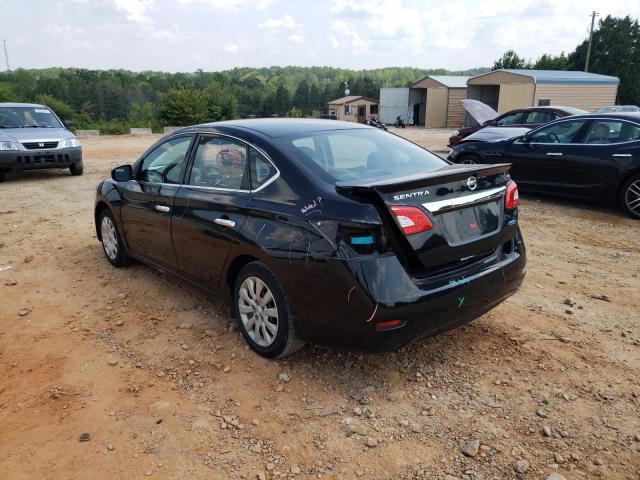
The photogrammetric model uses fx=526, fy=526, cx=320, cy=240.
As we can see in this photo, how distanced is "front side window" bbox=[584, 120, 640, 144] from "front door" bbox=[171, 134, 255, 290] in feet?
20.9

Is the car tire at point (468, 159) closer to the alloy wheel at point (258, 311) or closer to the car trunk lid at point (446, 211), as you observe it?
the car trunk lid at point (446, 211)

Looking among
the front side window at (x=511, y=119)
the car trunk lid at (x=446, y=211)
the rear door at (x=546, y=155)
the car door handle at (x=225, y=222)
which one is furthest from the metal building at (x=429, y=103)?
the car door handle at (x=225, y=222)

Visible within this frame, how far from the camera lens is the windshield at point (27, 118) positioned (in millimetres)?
11820

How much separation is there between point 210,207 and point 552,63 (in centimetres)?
6323

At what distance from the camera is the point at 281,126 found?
13.3ft

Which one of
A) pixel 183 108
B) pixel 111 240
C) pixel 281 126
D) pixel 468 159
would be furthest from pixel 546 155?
pixel 183 108

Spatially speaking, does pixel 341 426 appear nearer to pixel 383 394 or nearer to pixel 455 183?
pixel 383 394

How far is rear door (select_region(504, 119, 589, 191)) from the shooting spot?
828 centimetres

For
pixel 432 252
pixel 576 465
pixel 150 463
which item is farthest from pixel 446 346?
pixel 150 463

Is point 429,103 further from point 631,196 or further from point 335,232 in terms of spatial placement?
point 335,232

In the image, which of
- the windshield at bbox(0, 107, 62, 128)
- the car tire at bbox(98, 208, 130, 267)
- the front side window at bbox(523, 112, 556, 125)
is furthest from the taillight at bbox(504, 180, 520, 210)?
the windshield at bbox(0, 107, 62, 128)

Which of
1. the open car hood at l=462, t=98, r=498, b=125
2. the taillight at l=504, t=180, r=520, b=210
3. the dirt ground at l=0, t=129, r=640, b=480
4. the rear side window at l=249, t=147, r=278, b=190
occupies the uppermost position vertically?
the open car hood at l=462, t=98, r=498, b=125

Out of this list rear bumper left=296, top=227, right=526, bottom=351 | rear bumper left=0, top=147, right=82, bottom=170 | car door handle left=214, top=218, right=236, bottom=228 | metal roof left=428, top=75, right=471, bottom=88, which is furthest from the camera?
metal roof left=428, top=75, right=471, bottom=88

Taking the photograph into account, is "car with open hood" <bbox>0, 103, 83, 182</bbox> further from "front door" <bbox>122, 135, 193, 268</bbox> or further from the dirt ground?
"front door" <bbox>122, 135, 193, 268</bbox>
